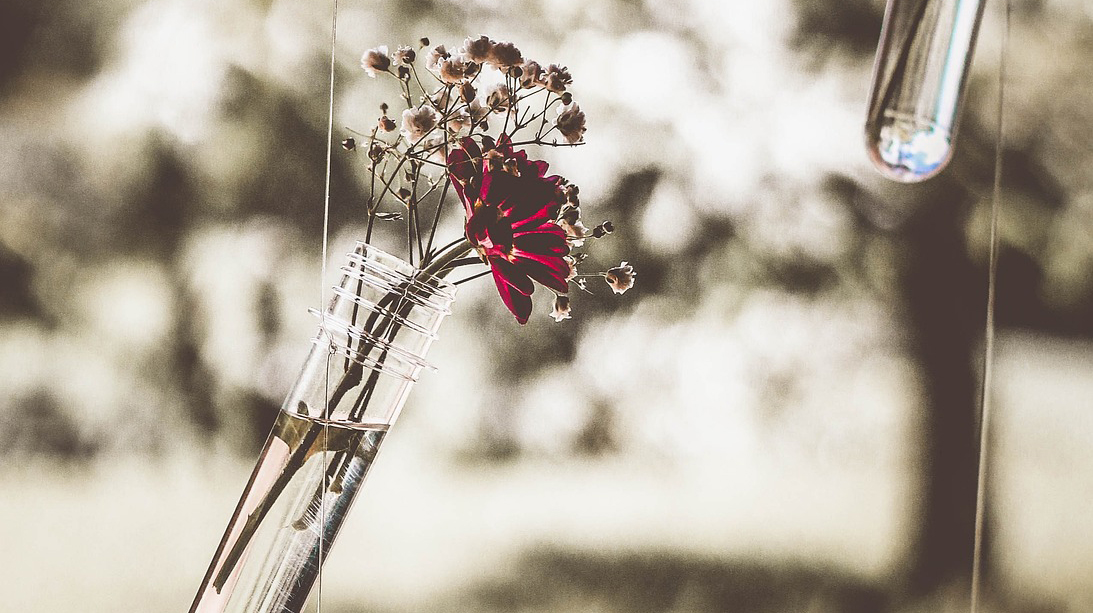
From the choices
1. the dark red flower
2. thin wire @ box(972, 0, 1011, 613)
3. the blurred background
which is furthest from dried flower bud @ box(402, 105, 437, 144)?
thin wire @ box(972, 0, 1011, 613)

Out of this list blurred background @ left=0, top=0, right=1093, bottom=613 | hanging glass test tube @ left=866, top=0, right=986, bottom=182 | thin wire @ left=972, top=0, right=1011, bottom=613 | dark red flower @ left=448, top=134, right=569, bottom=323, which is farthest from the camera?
thin wire @ left=972, top=0, right=1011, bottom=613

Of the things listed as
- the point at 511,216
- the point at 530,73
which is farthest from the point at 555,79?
the point at 511,216

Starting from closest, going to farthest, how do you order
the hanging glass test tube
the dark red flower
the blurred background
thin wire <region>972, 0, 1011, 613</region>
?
the hanging glass test tube
the dark red flower
the blurred background
thin wire <region>972, 0, 1011, 613</region>

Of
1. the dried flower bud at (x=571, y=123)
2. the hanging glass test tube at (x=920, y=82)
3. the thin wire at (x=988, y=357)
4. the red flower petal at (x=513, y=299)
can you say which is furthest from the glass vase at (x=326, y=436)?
the thin wire at (x=988, y=357)

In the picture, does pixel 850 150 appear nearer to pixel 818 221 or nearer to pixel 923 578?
pixel 818 221

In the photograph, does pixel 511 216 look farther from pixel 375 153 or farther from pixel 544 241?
pixel 375 153

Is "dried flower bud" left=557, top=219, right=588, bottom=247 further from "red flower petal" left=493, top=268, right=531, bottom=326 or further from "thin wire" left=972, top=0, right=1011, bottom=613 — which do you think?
"thin wire" left=972, top=0, right=1011, bottom=613

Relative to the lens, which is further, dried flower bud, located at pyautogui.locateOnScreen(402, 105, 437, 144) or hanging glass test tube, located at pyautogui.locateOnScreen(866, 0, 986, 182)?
dried flower bud, located at pyautogui.locateOnScreen(402, 105, 437, 144)
